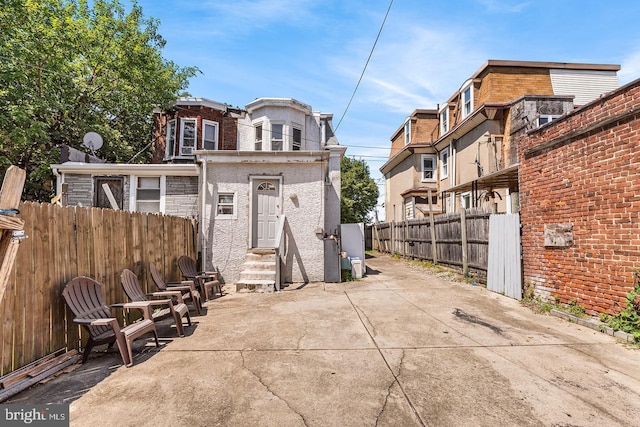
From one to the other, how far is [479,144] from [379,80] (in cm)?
661

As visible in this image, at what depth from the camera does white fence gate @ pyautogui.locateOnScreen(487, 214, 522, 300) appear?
7254mm

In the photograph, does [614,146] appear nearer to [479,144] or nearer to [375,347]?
[375,347]

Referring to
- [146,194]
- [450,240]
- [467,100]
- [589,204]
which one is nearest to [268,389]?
[589,204]

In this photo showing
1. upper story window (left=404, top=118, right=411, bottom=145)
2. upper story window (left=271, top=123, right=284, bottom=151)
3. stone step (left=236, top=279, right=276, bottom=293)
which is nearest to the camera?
stone step (left=236, top=279, right=276, bottom=293)

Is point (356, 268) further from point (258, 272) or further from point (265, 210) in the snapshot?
point (265, 210)

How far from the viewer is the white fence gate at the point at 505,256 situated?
7254 mm

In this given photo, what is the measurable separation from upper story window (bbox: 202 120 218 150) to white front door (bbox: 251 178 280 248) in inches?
261

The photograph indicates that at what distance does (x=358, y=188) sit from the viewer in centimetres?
3092

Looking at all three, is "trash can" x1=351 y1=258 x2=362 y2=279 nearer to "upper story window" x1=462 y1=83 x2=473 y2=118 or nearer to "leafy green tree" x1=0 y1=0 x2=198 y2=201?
"upper story window" x1=462 y1=83 x2=473 y2=118

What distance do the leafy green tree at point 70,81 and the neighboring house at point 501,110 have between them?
696 inches

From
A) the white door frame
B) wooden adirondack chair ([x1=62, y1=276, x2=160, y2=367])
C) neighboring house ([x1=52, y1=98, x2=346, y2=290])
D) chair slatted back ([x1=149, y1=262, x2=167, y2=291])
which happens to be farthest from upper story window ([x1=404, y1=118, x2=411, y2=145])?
wooden adirondack chair ([x1=62, y1=276, x2=160, y2=367])

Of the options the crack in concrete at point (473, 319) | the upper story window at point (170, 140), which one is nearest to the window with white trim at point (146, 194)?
the upper story window at point (170, 140)

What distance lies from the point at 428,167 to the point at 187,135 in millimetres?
14947

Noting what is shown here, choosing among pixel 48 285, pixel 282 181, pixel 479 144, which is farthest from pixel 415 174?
pixel 48 285
